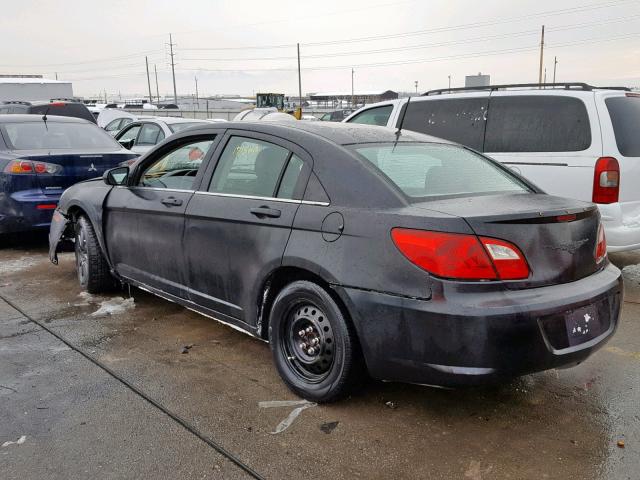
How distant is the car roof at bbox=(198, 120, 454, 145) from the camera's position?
11.1 ft

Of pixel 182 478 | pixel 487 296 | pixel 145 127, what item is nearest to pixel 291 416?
pixel 182 478

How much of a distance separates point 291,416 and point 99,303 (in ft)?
8.74

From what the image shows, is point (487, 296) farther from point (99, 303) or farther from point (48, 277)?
point (48, 277)

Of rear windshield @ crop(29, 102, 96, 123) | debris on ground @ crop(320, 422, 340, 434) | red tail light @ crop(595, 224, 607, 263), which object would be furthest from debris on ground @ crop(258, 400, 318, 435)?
rear windshield @ crop(29, 102, 96, 123)

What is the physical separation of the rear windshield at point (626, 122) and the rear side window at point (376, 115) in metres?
2.61

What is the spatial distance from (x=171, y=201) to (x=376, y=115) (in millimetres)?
3919

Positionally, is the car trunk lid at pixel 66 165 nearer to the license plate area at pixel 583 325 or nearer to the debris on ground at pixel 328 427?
the debris on ground at pixel 328 427

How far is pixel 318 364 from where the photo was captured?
3129 mm

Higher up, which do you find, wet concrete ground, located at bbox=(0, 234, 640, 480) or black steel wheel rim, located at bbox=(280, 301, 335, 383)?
black steel wheel rim, located at bbox=(280, 301, 335, 383)

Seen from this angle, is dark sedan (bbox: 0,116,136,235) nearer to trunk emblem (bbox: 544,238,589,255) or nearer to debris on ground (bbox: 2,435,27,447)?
debris on ground (bbox: 2,435,27,447)

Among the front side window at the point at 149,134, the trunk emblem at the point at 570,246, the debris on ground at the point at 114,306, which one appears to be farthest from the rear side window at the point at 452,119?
the front side window at the point at 149,134

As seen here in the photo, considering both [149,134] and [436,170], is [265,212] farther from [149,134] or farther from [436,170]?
[149,134]

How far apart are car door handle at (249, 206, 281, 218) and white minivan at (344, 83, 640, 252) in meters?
3.16

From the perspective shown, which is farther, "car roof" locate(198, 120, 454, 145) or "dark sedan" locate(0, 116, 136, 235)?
"dark sedan" locate(0, 116, 136, 235)
